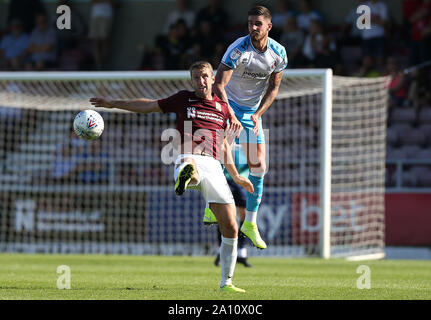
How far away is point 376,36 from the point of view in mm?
18469

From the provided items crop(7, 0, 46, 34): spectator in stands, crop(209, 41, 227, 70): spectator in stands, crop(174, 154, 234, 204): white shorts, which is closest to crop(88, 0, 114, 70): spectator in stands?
crop(7, 0, 46, 34): spectator in stands

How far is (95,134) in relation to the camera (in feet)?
26.7

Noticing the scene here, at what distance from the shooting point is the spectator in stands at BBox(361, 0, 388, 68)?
18359mm

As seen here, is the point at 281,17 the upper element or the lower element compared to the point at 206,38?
upper

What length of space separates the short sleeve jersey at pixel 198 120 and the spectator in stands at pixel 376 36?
428 inches

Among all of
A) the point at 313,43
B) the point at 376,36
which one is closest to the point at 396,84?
the point at 376,36

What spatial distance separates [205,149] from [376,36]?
1136cm

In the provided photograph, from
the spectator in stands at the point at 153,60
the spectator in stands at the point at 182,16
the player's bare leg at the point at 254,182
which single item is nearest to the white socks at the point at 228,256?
the player's bare leg at the point at 254,182

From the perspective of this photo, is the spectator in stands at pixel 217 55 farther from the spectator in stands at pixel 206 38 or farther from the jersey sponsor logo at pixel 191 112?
the jersey sponsor logo at pixel 191 112

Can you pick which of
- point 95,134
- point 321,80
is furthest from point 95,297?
point 321,80

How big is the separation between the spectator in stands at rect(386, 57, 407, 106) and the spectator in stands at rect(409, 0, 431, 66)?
1.49ft

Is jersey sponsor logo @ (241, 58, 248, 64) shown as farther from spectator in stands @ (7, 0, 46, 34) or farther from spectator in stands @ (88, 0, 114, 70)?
spectator in stands @ (7, 0, 46, 34)

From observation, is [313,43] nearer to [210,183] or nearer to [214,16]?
[214,16]

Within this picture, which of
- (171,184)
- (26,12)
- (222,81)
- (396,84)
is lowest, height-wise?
(171,184)
